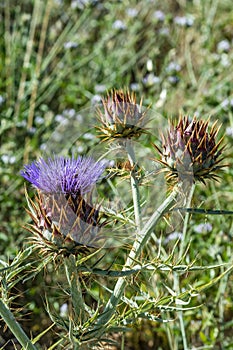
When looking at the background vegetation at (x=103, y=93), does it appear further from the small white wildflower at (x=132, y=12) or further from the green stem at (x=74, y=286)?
the green stem at (x=74, y=286)

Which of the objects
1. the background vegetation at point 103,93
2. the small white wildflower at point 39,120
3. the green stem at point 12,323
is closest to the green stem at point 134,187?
the green stem at point 12,323

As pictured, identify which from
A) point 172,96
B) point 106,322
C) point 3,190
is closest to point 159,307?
point 106,322

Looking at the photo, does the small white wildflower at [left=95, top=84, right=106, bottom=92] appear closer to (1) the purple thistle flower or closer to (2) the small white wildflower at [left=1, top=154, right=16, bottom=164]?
(2) the small white wildflower at [left=1, top=154, right=16, bottom=164]

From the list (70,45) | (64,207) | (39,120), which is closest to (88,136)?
(39,120)

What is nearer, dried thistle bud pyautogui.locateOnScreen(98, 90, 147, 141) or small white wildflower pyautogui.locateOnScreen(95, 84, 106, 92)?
dried thistle bud pyautogui.locateOnScreen(98, 90, 147, 141)

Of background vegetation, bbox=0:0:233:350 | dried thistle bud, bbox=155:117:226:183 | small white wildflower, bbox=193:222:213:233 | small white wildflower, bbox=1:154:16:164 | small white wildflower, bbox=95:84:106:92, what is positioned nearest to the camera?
dried thistle bud, bbox=155:117:226:183

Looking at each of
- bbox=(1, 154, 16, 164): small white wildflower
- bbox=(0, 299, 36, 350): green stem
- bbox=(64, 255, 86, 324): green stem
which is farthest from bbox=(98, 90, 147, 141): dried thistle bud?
bbox=(1, 154, 16, 164): small white wildflower

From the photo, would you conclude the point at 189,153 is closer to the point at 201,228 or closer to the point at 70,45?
the point at 201,228

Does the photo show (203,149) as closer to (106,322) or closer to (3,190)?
(106,322)
